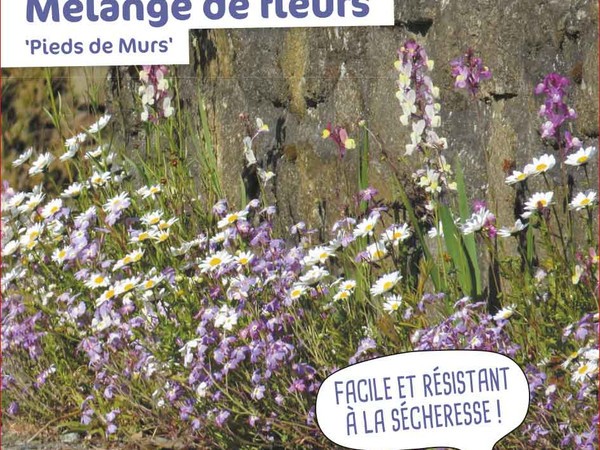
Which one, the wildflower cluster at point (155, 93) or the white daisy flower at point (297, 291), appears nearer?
the white daisy flower at point (297, 291)

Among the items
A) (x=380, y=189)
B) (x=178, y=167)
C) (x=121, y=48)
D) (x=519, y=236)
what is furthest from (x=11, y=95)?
(x=519, y=236)

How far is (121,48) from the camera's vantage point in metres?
3.02

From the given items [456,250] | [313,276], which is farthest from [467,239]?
[313,276]

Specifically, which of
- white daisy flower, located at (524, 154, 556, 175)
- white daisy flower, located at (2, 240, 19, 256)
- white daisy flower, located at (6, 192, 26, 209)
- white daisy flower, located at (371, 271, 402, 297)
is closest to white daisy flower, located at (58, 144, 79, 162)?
white daisy flower, located at (6, 192, 26, 209)

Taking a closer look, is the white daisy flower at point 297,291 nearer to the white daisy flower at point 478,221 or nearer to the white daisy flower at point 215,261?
the white daisy flower at point 215,261

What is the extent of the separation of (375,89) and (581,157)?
2.78ft

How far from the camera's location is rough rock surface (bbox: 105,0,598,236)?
2641 mm

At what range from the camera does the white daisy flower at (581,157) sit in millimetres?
2430

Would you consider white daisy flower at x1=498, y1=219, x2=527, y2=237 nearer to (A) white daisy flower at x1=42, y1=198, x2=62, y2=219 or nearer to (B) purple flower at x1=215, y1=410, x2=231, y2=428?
(B) purple flower at x1=215, y1=410, x2=231, y2=428

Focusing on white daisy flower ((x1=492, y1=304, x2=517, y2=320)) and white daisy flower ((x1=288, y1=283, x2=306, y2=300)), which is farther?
white daisy flower ((x1=288, y1=283, x2=306, y2=300))

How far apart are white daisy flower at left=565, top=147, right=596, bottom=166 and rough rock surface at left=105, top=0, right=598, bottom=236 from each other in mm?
100

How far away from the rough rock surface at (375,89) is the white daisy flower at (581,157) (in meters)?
0.10

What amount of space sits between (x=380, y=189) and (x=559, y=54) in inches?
27.9

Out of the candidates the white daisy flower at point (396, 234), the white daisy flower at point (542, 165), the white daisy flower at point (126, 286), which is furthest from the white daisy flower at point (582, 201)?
the white daisy flower at point (126, 286)
